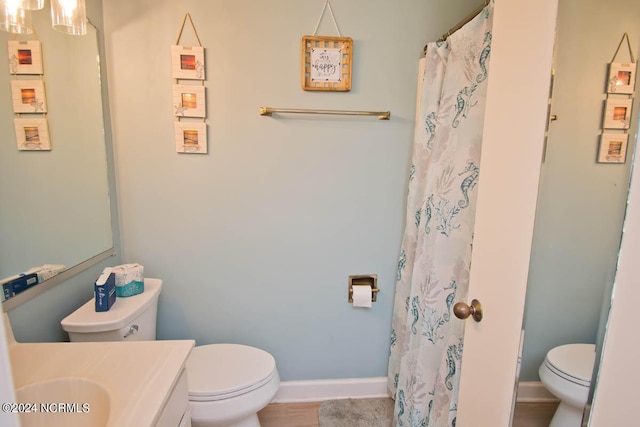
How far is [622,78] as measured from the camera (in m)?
0.55

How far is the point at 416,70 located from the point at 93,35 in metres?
1.59

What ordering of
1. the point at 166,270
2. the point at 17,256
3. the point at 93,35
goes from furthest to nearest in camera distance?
the point at 166,270 → the point at 93,35 → the point at 17,256

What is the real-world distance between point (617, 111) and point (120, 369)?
1.28m

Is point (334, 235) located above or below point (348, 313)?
above

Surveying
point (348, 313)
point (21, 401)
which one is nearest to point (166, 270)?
point (21, 401)

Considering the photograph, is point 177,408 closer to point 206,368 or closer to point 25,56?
point 206,368

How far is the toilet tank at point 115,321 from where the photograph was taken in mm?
1166

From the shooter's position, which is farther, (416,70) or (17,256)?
(416,70)

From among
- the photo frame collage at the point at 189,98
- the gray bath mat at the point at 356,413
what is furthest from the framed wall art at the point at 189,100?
the gray bath mat at the point at 356,413

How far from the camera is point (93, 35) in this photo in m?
1.44

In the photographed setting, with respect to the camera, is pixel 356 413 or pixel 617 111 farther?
pixel 356 413

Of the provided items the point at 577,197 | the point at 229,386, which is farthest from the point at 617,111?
the point at 229,386

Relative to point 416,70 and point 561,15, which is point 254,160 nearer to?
point 416,70

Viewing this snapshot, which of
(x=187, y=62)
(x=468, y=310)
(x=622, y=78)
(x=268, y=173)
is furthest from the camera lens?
(x=268, y=173)
